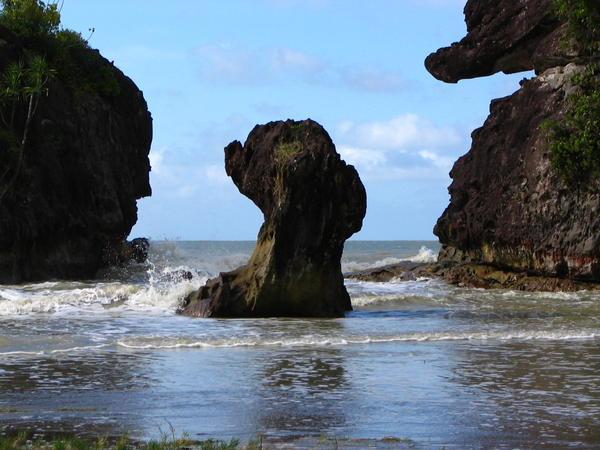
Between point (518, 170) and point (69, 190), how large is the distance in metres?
15.9

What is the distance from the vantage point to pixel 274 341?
1644 centimetres

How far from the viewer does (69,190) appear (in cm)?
3775

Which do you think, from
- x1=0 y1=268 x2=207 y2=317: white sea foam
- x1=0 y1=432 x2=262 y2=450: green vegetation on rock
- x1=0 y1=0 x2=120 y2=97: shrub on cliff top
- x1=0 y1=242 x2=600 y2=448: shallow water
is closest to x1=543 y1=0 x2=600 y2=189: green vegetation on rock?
x1=0 y1=242 x2=600 y2=448: shallow water

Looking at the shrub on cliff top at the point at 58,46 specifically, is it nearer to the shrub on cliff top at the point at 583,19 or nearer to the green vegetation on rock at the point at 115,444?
the shrub on cliff top at the point at 583,19

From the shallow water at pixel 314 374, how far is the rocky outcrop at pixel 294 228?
880 millimetres

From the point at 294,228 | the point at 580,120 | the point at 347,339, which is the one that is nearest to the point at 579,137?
the point at 580,120

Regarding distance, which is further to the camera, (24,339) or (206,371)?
(24,339)

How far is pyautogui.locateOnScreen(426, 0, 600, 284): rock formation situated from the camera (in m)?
29.2

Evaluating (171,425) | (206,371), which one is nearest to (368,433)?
(171,425)

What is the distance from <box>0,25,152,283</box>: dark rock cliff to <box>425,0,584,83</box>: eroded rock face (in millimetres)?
12507

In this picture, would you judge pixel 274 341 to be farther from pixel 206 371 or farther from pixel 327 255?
pixel 327 255

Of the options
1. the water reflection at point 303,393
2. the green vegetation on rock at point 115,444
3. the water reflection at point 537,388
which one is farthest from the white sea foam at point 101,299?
the green vegetation on rock at point 115,444

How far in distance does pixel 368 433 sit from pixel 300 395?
2311 millimetres

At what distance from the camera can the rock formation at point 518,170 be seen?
1148 inches
